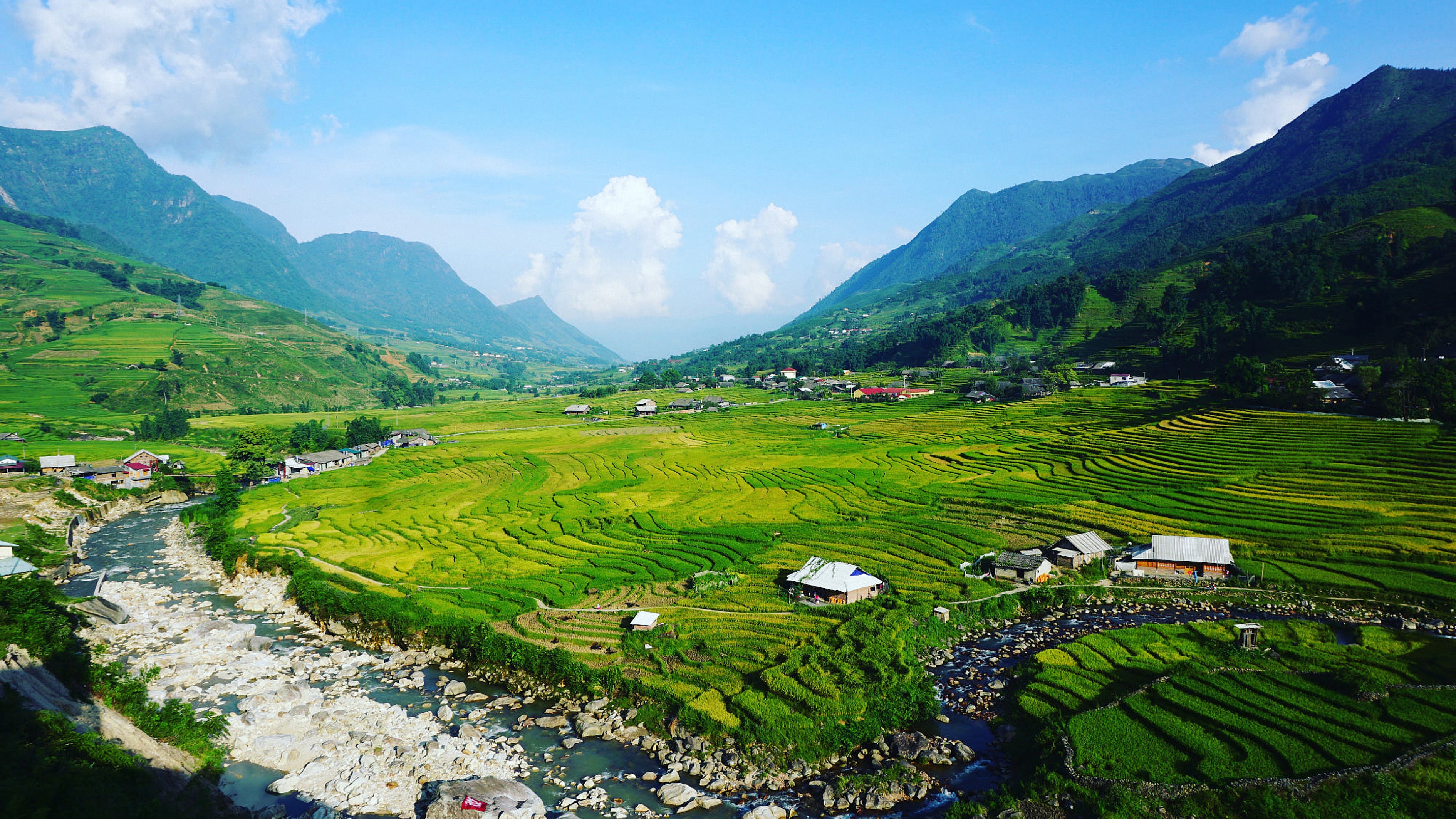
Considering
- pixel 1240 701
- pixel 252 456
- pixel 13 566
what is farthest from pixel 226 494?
pixel 1240 701

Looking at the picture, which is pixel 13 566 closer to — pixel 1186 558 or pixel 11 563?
pixel 11 563

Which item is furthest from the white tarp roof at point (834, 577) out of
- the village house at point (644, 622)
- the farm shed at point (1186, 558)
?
the farm shed at point (1186, 558)

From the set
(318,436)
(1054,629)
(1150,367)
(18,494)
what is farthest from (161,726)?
(1150,367)

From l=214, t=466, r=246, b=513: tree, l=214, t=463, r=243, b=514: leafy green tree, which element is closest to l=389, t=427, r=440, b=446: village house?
l=214, t=463, r=243, b=514: leafy green tree

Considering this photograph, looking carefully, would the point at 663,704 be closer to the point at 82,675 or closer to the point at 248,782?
the point at 248,782

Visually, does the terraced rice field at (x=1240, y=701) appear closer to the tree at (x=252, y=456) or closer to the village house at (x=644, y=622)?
the village house at (x=644, y=622)
